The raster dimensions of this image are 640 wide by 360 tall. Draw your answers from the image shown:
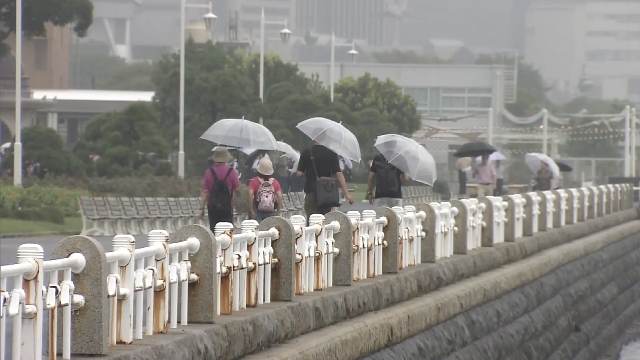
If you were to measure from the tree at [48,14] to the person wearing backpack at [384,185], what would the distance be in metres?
28.7

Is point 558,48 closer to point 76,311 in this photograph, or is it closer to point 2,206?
point 2,206

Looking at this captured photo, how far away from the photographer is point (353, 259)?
40.3 ft

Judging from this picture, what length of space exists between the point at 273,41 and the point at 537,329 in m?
128

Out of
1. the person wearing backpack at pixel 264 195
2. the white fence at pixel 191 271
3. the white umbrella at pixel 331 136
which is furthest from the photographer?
the white umbrella at pixel 331 136

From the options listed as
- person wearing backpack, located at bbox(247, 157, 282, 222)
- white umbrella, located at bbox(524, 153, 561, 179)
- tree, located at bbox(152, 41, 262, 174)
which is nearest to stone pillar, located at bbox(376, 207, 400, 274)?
person wearing backpack, located at bbox(247, 157, 282, 222)

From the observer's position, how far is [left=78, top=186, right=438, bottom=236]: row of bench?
28000mm

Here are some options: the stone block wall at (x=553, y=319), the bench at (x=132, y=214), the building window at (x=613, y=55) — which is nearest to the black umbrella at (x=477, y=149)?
the stone block wall at (x=553, y=319)

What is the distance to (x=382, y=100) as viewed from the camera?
80812 mm

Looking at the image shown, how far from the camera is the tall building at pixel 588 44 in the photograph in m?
163

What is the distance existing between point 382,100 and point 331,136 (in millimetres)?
63548

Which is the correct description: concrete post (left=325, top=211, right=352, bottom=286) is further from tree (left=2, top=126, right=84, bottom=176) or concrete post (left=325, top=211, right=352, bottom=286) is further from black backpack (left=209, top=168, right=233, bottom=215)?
tree (left=2, top=126, right=84, bottom=176)

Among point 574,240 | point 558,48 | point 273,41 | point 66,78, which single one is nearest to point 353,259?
point 574,240

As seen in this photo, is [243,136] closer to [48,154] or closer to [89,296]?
[89,296]

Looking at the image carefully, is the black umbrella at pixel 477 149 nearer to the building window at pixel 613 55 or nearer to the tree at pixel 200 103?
the tree at pixel 200 103
